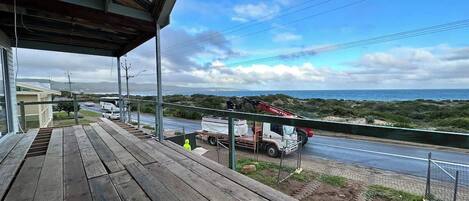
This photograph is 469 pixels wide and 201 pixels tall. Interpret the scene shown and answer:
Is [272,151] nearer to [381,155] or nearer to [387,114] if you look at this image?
[381,155]

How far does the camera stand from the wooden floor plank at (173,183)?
1.64 metres

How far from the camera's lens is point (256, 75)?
38.9m

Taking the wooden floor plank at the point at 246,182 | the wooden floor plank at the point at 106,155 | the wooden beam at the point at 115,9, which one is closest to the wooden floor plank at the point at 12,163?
the wooden floor plank at the point at 106,155

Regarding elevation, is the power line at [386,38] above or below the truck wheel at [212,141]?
above

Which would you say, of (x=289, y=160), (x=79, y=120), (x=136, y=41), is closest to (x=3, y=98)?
(x=136, y=41)

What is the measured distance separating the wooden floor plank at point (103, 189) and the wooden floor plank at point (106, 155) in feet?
0.82

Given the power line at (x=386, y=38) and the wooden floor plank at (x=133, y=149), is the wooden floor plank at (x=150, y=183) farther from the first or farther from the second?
the power line at (x=386, y=38)

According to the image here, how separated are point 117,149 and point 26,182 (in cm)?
111

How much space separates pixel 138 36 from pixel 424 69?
152ft

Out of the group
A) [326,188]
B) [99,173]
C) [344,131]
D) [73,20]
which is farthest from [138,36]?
[326,188]

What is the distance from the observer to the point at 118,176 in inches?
80.1

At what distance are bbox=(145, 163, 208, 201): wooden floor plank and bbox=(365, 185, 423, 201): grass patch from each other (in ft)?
19.4

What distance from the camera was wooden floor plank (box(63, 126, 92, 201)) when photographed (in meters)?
1.67

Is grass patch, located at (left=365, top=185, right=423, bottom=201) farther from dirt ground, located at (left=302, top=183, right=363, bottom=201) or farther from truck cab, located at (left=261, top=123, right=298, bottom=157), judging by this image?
truck cab, located at (left=261, top=123, right=298, bottom=157)
